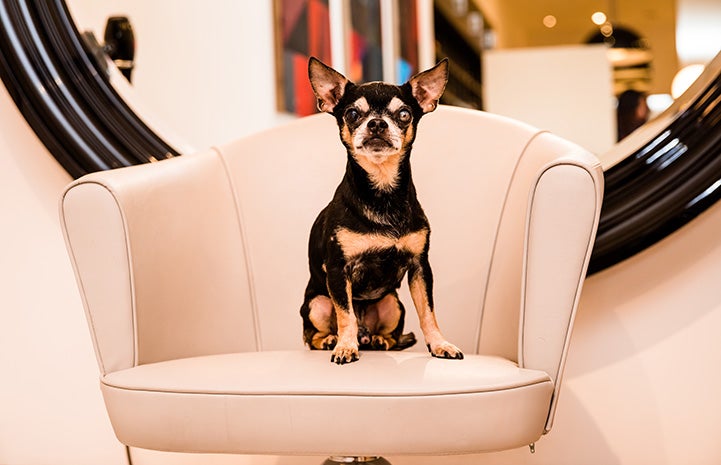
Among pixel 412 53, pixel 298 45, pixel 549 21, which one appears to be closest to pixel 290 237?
pixel 298 45

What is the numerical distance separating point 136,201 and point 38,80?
747 millimetres

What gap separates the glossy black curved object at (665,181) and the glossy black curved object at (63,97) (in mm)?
1021

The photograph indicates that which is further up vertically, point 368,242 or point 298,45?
point 298,45

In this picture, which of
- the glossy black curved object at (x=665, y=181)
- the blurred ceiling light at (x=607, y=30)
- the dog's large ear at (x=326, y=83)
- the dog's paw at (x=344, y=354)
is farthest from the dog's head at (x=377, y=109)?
the blurred ceiling light at (x=607, y=30)

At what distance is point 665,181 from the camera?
1.79 meters

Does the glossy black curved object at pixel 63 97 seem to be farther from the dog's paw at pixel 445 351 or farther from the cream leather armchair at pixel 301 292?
the dog's paw at pixel 445 351

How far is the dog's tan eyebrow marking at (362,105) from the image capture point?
53.6 inches

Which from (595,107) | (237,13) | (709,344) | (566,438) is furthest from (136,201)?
(595,107)

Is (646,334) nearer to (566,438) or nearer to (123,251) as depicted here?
(566,438)

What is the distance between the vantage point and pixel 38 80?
1997mm

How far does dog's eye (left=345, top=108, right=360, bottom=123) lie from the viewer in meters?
1.37

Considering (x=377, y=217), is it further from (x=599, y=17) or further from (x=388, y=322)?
(x=599, y=17)

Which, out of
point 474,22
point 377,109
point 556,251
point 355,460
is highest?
point 474,22

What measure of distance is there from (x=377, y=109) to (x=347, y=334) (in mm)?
367
